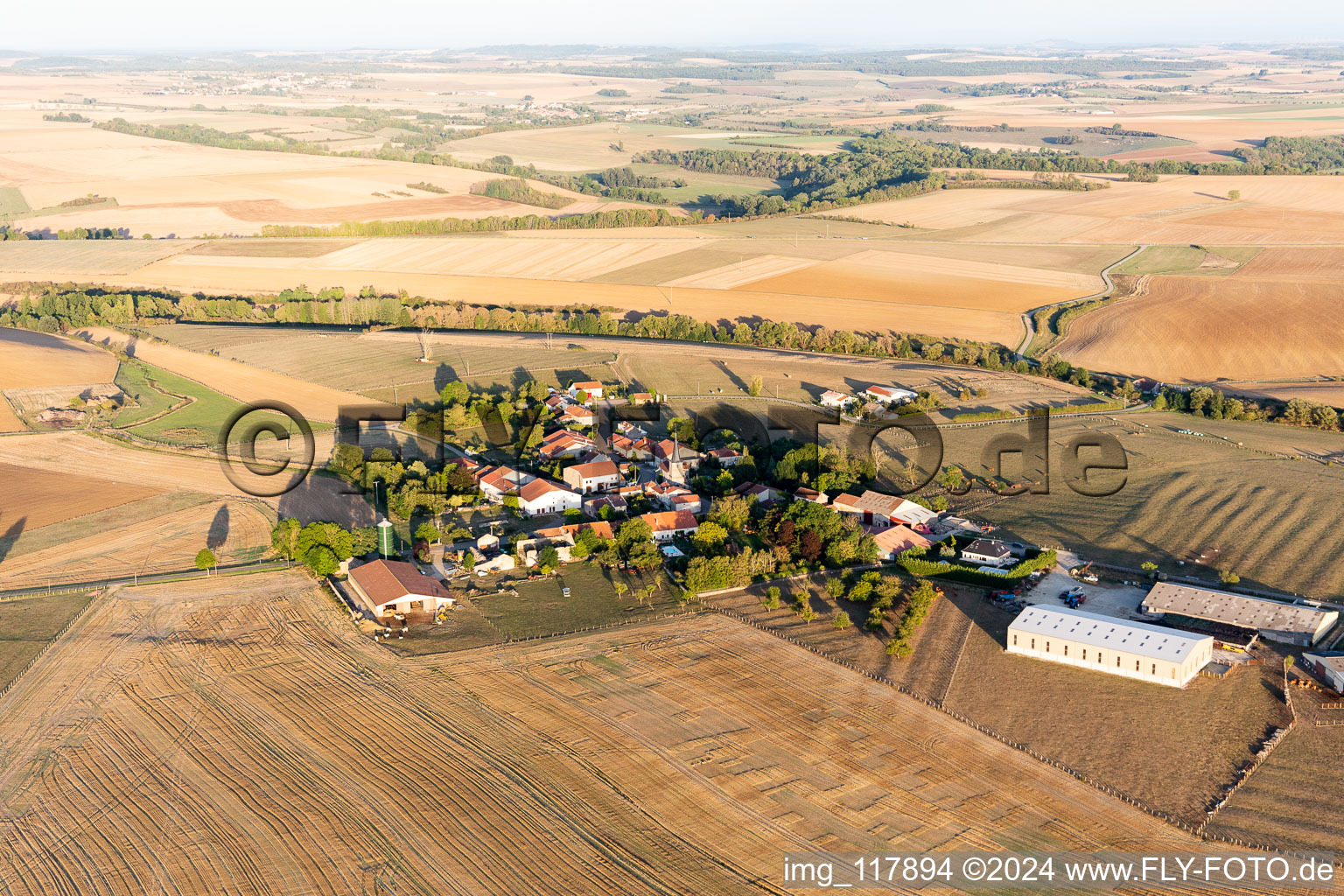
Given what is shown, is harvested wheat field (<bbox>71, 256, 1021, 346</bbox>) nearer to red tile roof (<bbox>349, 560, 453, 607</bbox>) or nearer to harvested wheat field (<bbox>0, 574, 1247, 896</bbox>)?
red tile roof (<bbox>349, 560, 453, 607</bbox>)

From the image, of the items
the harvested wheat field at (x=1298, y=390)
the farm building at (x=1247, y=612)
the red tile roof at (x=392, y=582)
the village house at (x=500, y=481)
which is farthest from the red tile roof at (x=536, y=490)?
the harvested wheat field at (x=1298, y=390)

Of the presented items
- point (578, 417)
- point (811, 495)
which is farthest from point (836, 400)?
point (578, 417)

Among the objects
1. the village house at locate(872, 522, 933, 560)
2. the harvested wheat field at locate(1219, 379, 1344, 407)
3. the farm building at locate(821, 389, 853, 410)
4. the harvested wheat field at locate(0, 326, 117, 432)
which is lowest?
the village house at locate(872, 522, 933, 560)

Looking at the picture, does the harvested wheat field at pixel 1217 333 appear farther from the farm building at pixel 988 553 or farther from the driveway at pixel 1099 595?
the driveway at pixel 1099 595

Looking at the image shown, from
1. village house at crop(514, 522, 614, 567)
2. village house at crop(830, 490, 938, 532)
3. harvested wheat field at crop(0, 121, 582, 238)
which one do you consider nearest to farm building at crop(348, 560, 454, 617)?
village house at crop(514, 522, 614, 567)

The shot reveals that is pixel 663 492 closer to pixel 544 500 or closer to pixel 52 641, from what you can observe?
pixel 544 500

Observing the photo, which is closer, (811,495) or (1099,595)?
(1099,595)
